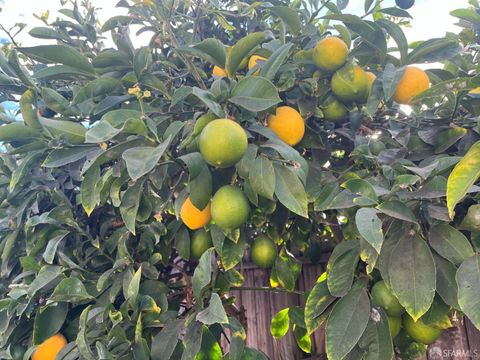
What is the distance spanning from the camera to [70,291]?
3.00ft

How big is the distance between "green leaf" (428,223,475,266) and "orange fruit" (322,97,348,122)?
43 centimetres

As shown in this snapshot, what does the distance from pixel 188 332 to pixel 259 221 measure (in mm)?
336

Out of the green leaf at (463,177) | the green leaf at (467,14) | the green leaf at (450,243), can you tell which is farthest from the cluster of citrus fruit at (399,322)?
the green leaf at (467,14)

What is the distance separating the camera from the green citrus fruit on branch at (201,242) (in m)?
1.10

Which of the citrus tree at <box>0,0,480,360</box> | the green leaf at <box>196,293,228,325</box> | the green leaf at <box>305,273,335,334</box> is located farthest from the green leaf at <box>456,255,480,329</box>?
the green leaf at <box>196,293,228,325</box>

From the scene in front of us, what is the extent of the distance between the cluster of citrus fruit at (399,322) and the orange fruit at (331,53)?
53 cm

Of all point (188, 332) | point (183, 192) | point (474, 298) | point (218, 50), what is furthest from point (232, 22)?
point (474, 298)

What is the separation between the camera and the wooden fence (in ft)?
4.73

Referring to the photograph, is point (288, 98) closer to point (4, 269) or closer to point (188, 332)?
point (188, 332)

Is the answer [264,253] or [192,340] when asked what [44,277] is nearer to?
[192,340]

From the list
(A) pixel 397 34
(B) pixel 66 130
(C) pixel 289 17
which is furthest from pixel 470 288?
(B) pixel 66 130

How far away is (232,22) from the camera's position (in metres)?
1.41

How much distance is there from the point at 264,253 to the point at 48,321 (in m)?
0.54

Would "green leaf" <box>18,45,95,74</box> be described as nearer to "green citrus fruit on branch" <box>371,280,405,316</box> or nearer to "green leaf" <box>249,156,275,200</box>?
"green leaf" <box>249,156,275,200</box>
